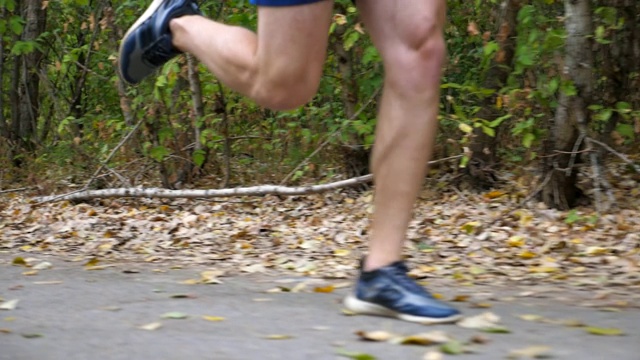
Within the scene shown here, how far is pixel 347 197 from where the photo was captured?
782 centimetres

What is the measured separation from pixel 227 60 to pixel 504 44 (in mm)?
3986

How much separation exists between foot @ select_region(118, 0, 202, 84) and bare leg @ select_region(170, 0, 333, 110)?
4cm

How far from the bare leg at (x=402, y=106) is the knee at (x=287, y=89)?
261 millimetres

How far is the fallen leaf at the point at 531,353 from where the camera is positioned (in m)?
2.51

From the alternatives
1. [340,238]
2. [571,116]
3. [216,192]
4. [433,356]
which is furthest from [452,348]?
[216,192]

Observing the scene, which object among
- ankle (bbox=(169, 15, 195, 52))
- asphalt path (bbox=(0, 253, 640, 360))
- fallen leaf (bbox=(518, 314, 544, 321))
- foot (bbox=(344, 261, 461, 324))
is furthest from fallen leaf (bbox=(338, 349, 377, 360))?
ankle (bbox=(169, 15, 195, 52))

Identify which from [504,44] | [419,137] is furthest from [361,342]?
[504,44]

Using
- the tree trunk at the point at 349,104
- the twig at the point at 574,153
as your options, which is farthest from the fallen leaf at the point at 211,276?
the tree trunk at the point at 349,104

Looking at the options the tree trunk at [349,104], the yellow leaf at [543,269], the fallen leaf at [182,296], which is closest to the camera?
the fallen leaf at [182,296]

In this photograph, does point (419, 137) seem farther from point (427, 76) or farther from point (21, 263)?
point (21, 263)

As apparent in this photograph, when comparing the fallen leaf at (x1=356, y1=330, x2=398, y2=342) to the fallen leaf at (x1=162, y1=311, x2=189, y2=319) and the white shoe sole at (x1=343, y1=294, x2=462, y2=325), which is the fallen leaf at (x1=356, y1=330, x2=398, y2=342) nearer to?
the white shoe sole at (x1=343, y1=294, x2=462, y2=325)

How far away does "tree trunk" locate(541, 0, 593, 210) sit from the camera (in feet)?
19.5

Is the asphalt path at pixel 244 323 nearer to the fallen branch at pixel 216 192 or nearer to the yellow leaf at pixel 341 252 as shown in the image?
the yellow leaf at pixel 341 252

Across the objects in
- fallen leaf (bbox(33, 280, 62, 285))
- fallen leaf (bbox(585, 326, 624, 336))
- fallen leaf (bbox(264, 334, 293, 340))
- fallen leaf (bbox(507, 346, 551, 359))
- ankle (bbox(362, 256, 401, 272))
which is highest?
ankle (bbox(362, 256, 401, 272))
